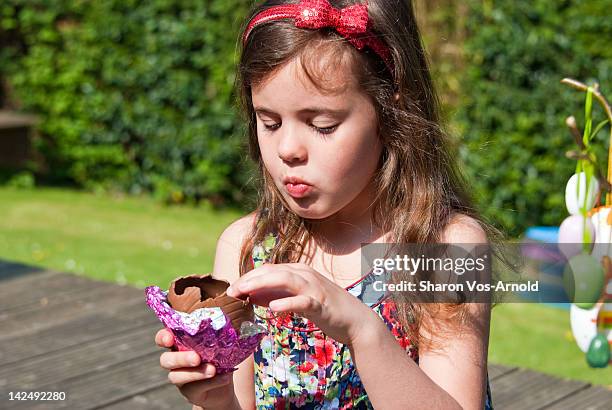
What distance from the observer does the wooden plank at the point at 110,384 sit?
2.86 m

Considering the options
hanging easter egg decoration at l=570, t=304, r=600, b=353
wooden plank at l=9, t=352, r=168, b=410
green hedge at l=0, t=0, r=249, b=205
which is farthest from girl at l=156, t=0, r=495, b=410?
green hedge at l=0, t=0, r=249, b=205

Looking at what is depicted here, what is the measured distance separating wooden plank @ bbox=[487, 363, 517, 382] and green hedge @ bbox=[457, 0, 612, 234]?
2.83 m

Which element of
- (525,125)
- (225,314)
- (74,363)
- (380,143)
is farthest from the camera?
(525,125)

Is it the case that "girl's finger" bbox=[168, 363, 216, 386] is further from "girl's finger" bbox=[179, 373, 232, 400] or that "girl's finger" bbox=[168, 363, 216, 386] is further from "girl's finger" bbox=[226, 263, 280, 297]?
"girl's finger" bbox=[226, 263, 280, 297]

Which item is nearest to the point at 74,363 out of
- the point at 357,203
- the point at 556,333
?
the point at 357,203

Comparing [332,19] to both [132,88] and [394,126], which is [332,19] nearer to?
[394,126]

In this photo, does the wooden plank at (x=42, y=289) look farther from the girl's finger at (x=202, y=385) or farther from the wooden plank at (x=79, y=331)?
the girl's finger at (x=202, y=385)

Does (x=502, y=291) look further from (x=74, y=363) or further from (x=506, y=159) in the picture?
(x=506, y=159)

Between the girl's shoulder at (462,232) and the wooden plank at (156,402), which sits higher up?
the girl's shoulder at (462,232)

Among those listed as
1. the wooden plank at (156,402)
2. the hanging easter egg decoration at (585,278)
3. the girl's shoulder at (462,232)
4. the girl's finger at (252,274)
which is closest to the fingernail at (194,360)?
the girl's finger at (252,274)

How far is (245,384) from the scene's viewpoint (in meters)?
2.16

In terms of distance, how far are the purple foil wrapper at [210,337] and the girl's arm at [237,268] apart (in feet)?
1.52

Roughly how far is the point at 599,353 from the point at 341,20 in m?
1.03

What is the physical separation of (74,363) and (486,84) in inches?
162
